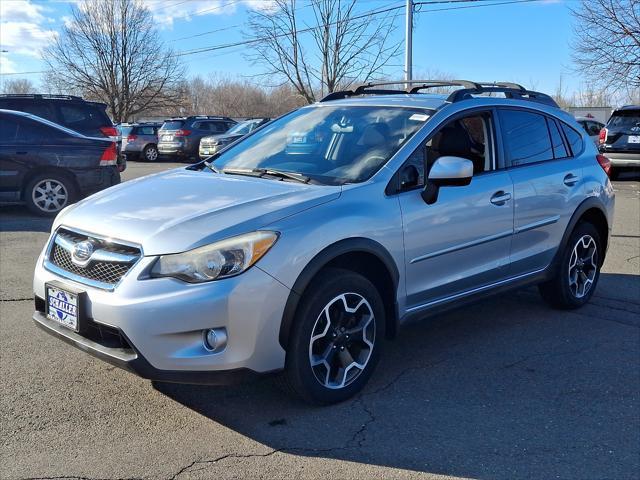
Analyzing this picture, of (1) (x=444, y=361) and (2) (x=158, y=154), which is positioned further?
(2) (x=158, y=154)

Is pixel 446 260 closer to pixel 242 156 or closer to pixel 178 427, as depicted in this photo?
pixel 242 156

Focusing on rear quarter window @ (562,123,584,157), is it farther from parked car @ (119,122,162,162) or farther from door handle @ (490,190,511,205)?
parked car @ (119,122,162,162)

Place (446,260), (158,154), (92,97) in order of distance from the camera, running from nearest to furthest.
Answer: (446,260) < (158,154) < (92,97)

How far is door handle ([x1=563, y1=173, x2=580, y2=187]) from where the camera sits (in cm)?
518

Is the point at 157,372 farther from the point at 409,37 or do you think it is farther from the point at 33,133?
the point at 409,37

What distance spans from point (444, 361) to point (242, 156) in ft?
6.71

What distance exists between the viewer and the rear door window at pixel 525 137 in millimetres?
4824

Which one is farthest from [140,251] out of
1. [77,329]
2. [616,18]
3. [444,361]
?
[616,18]

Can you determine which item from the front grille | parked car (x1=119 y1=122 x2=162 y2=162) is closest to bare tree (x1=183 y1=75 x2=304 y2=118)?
parked car (x1=119 y1=122 x2=162 y2=162)

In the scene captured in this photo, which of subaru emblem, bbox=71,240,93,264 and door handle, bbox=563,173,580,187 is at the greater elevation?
door handle, bbox=563,173,580,187

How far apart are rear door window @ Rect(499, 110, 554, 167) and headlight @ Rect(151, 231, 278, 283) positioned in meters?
2.50

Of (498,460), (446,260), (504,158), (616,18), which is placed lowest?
(498,460)

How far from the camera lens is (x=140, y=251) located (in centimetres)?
317

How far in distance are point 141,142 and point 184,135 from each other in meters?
2.89
